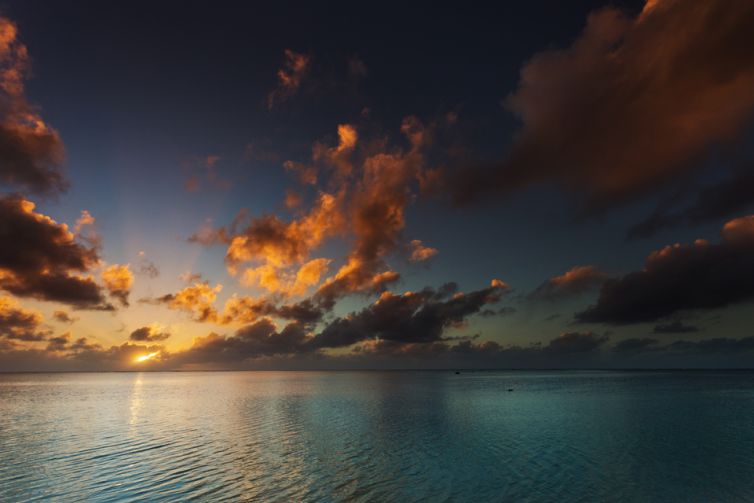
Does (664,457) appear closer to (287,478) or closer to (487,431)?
(487,431)

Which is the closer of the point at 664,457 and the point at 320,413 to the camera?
the point at 664,457

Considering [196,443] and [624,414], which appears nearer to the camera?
[196,443]

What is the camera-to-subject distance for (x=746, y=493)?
28500 millimetres

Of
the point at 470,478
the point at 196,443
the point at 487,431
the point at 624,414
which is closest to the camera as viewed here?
the point at 470,478

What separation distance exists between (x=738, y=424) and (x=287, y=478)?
221 feet

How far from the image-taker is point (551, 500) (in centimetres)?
2683

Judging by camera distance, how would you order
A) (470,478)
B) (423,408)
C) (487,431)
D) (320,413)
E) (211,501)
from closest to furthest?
(211,501)
(470,478)
(487,431)
(320,413)
(423,408)

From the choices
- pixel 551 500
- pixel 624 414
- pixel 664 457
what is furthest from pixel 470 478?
pixel 624 414

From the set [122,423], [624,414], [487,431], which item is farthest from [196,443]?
[624,414]

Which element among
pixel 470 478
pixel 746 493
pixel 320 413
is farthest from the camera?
pixel 320 413

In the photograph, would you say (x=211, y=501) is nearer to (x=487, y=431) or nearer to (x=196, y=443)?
(x=196, y=443)

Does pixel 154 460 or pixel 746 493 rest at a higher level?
pixel 154 460

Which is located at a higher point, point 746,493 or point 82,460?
point 82,460

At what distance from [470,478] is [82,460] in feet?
115
